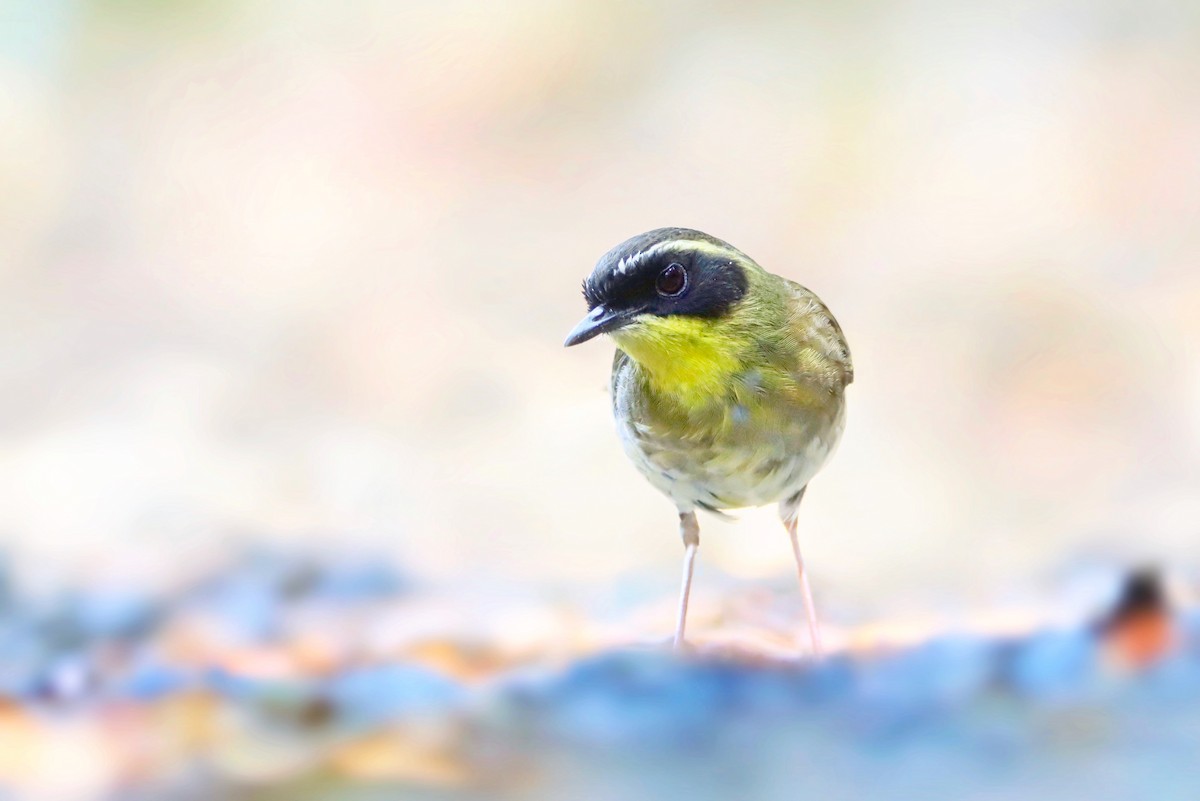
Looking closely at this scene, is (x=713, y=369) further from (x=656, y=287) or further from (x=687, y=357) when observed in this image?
(x=656, y=287)

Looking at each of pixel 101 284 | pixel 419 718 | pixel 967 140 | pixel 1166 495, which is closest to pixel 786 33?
pixel 967 140

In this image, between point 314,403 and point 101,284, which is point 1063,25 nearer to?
point 314,403

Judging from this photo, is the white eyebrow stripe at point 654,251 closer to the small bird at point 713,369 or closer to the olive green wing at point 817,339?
the small bird at point 713,369

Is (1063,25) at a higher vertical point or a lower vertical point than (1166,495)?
higher

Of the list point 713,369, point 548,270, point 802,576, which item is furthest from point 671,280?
point 548,270

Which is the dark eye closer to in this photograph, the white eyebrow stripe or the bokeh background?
the white eyebrow stripe

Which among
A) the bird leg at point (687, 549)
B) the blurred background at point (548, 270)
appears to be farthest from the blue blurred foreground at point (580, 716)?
the blurred background at point (548, 270)

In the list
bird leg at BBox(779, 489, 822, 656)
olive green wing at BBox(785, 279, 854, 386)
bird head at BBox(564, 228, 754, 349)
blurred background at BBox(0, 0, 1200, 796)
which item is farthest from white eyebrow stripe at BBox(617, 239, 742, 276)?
blurred background at BBox(0, 0, 1200, 796)

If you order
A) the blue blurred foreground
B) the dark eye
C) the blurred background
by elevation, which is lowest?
the blue blurred foreground
